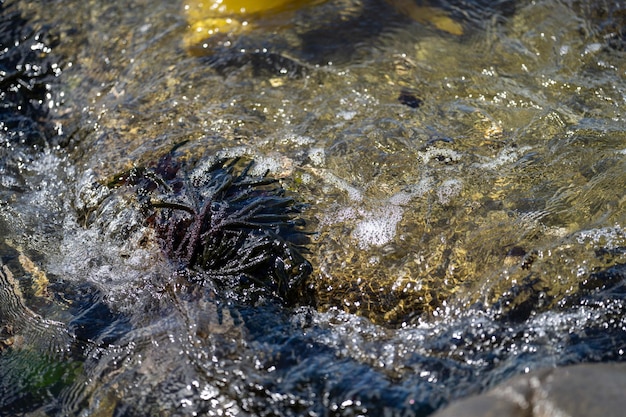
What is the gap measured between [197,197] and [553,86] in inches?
98.1

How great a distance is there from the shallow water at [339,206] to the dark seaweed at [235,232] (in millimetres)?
85

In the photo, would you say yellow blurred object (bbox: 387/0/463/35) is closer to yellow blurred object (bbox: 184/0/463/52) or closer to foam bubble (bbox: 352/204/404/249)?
yellow blurred object (bbox: 184/0/463/52)

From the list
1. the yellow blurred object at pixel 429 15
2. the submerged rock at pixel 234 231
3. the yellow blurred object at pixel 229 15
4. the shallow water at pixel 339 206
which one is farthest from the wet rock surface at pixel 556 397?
the yellow blurred object at pixel 229 15

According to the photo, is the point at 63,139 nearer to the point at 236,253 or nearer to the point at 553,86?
the point at 236,253

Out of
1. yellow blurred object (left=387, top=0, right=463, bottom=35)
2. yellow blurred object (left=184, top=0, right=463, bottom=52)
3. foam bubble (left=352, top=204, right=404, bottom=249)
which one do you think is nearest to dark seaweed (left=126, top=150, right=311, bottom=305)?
foam bubble (left=352, top=204, right=404, bottom=249)

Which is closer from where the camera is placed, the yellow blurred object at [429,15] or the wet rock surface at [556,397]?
the wet rock surface at [556,397]

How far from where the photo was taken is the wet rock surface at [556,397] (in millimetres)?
1927

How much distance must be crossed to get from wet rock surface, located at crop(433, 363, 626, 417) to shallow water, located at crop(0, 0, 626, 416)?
1.25 feet

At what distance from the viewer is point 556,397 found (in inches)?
77.9

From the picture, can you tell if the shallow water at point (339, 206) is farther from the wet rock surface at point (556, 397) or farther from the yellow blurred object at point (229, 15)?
the wet rock surface at point (556, 397)

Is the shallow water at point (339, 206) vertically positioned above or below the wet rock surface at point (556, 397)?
below

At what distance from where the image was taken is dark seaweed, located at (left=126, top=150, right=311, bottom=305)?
10.2 feet

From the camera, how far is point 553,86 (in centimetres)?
434

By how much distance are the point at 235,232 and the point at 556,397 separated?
171cm
